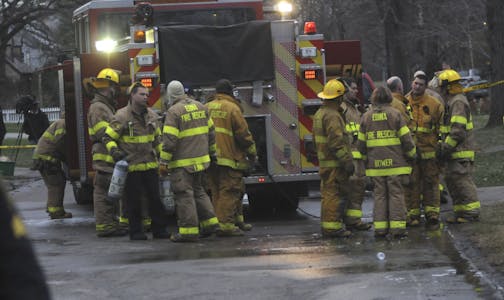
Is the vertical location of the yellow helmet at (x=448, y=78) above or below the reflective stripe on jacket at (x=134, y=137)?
above

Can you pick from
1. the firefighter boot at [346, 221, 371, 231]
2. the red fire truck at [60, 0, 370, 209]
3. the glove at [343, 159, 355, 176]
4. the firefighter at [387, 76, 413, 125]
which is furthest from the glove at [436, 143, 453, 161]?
the red fire truck at [60, 0, 370, 209]

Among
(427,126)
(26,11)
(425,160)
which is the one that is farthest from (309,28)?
(26,11)

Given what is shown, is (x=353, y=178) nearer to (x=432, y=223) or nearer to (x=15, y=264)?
(x=432, y=223)

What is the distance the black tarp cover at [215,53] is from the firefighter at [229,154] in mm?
785

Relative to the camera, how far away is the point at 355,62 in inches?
481

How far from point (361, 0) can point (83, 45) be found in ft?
73.3

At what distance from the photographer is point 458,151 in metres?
10.9

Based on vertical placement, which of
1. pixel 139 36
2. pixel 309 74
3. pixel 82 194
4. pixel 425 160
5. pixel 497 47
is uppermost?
pixel 497 47

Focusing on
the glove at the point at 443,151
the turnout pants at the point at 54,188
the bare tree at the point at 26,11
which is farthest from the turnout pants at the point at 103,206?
the bare tree at the point at 26,11

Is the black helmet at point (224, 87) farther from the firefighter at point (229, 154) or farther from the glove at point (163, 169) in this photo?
the glove at point (163, 169)

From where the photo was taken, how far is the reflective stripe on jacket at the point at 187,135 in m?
10.5

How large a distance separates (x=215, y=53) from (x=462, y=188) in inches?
130

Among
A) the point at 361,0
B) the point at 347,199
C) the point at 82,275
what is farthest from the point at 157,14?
the point at 361,0

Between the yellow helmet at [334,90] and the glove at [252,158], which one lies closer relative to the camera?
the yellow helmet at [334,90]
